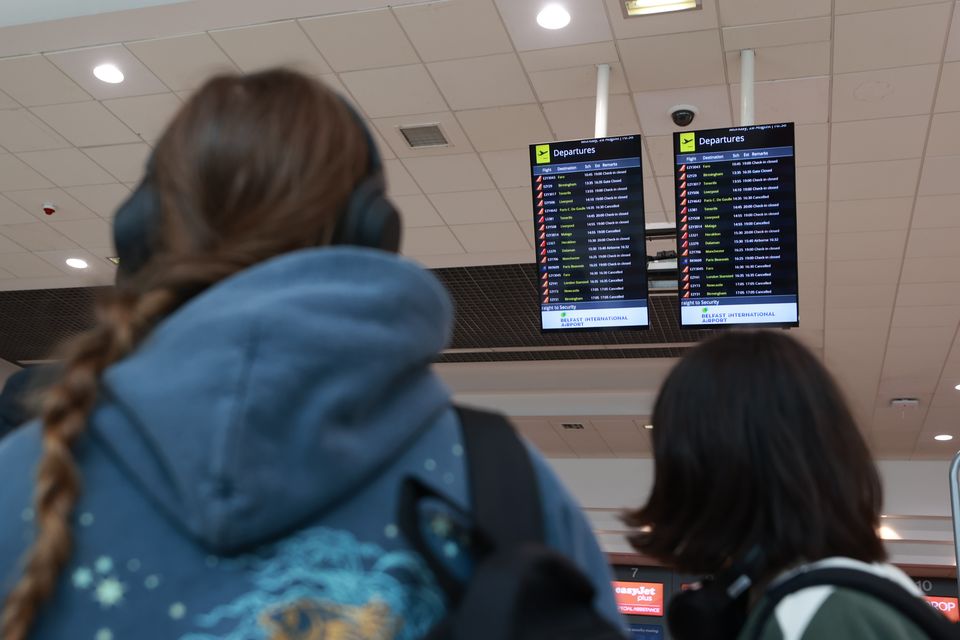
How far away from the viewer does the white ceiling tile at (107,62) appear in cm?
434

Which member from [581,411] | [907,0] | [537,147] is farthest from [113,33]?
[581,411]

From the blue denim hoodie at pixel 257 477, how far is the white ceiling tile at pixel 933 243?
573cm

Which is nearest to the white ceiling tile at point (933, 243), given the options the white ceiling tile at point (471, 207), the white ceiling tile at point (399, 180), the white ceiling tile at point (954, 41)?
the white ceiling tile at point (954, 41)

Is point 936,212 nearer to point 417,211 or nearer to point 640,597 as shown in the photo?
point 640,597

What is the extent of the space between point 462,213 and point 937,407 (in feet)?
19.1

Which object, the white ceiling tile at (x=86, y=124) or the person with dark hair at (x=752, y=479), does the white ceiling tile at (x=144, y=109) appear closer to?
the white ceiling tile at (x=86, y=124)

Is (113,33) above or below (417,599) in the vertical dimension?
above

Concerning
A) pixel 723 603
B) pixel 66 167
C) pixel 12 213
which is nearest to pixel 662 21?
pixel 723 603

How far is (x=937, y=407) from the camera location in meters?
9.25

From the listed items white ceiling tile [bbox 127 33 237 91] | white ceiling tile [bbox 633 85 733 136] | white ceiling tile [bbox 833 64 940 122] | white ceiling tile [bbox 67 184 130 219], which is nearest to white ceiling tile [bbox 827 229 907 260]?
white ceiling tile [bbox 833 64 940 122]

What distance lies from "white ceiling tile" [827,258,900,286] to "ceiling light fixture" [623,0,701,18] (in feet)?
8.61

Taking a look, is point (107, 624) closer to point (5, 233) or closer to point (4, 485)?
point (4, 485)

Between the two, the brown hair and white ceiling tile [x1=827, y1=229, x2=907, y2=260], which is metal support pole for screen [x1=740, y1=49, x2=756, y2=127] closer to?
white ceiling tile [x1=827, y1=229, x2=907, y2=260]

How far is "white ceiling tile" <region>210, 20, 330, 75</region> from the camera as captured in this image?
413 centimetres
